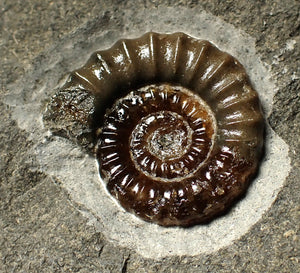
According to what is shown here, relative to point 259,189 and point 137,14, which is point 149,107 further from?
point 259,189

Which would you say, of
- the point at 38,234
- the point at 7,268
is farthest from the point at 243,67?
the point at 7,268

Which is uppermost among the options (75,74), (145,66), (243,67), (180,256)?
(243,67)

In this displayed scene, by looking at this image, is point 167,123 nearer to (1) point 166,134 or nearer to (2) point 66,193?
(1) point 166,134

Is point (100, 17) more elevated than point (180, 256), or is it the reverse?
point (100, 17)

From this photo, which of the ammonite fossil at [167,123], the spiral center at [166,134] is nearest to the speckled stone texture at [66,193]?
the ammonite fossil at [167,123]

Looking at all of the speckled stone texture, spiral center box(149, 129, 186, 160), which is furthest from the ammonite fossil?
the speckled stone texture
